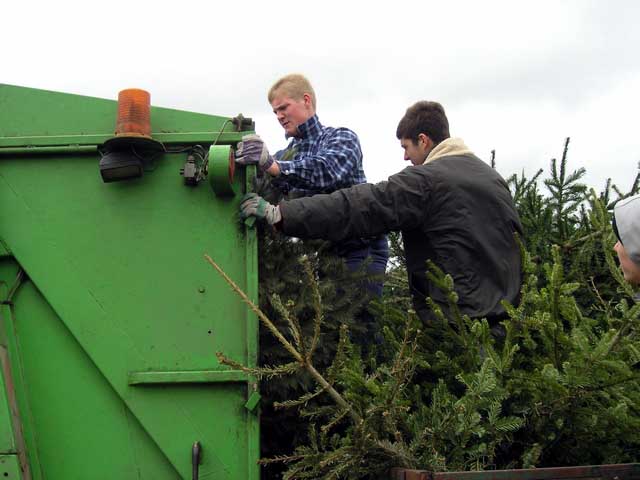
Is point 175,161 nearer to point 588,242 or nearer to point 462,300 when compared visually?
point 462,300

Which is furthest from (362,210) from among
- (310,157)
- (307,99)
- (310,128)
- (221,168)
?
(307,99)

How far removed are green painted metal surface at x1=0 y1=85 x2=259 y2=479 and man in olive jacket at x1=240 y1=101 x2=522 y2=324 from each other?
326 millimetres

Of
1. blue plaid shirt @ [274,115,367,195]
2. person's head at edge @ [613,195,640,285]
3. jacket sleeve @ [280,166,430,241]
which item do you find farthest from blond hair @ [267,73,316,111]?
person's head at edge @ [613,195,640,285]

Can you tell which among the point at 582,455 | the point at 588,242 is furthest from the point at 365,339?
the point at 588,242

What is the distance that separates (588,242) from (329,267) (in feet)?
4.45

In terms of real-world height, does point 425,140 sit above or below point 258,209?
above

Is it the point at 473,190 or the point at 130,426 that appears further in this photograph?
the point at 473,190

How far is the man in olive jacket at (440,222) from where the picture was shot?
9.47 ft

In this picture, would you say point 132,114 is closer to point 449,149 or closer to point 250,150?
point 250,150

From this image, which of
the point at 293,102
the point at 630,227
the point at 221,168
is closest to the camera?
the point at 630,227

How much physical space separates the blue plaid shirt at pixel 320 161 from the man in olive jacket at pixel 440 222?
1.00ft

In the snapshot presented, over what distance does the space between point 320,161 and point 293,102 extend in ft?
2.02

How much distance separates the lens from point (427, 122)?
3502mm

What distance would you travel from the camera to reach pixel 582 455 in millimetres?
2443
